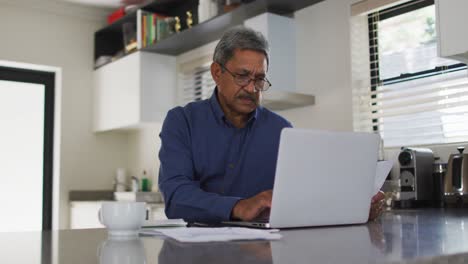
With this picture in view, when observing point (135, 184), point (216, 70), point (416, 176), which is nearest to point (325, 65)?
point (416, 176)

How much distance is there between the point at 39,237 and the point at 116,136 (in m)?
3.98

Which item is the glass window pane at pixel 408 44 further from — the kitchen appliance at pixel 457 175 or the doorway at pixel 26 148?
the doorway at pixel 26 148

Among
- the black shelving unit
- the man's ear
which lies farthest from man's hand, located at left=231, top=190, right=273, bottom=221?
the black shelving unit

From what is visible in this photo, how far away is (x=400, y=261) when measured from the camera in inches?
31.4

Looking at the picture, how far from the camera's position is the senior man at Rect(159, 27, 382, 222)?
1.91 m

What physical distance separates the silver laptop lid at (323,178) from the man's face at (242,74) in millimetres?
616

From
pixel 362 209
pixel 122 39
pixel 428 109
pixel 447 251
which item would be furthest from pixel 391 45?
pixel 122 39

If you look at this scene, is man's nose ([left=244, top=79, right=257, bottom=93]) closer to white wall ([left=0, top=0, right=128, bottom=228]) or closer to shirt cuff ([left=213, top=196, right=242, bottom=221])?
shirt cuff ([left=213, top=196, right=242, bottom=221])

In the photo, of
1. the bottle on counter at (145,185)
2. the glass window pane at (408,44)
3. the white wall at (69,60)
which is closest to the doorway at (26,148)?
the white wall at (69,60)

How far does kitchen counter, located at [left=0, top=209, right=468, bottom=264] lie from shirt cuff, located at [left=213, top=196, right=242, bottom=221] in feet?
0.86

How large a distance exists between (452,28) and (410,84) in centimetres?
66

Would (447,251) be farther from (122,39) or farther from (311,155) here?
(122,39)

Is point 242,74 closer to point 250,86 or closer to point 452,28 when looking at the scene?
point 250,86

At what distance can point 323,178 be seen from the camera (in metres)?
1.38
